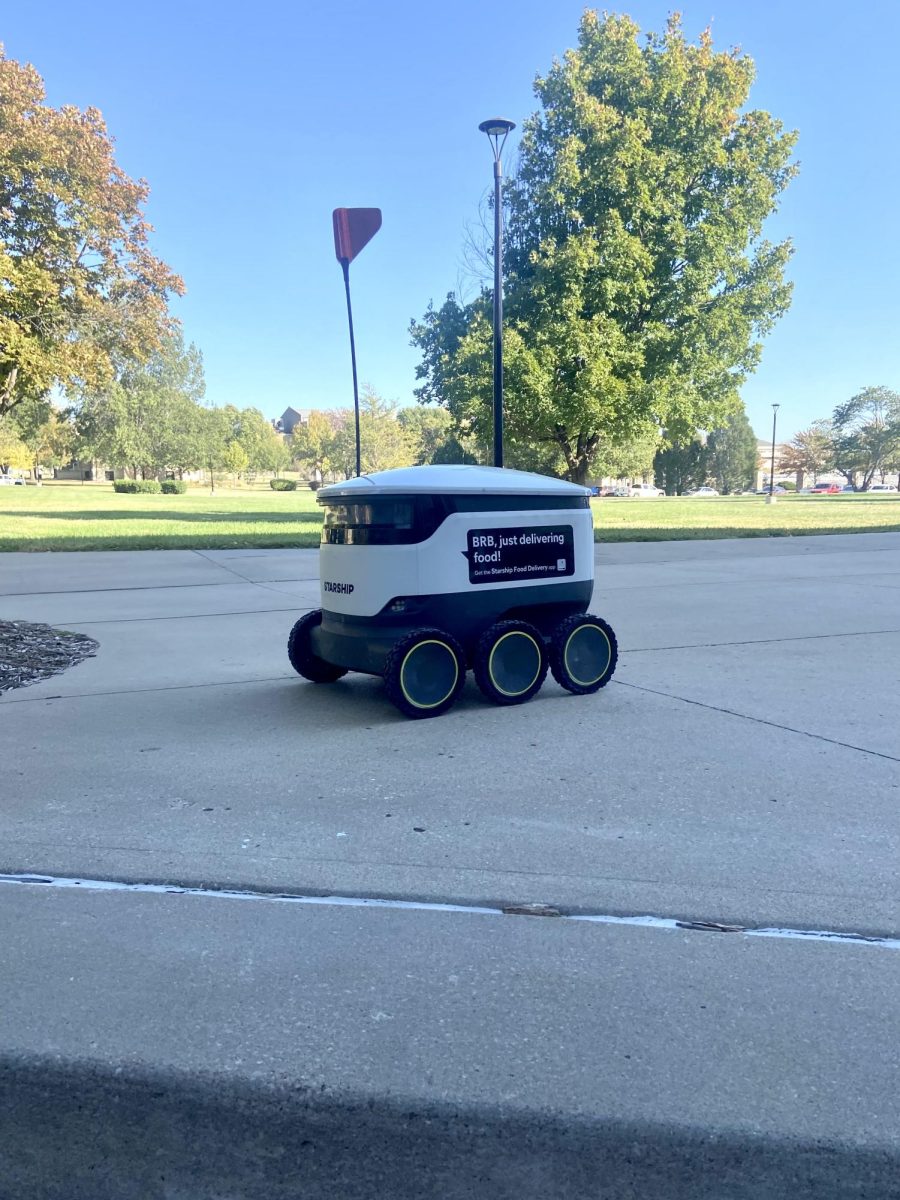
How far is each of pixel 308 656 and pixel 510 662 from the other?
146cm

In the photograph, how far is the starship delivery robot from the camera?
16.9ft

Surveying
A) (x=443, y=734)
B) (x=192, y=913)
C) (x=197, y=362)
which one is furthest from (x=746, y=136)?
(x=197, y=362)

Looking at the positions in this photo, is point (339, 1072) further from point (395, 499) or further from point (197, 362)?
point (197, 362)

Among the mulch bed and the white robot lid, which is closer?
the white robot lid

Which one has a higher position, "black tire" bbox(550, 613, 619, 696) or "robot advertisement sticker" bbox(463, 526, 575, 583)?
"robot advertisement sticker" bbox(463, 526, 575, 583)

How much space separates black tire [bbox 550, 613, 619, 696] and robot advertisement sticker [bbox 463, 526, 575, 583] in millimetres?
349

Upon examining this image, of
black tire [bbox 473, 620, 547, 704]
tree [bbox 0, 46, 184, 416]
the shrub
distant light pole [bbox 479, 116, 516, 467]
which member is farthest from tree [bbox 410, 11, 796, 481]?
the shrub

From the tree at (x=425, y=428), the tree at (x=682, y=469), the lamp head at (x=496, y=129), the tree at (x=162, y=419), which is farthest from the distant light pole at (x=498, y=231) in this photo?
the tree at (x=682, y=469)

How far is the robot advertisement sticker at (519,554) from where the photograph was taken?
537 centimetres

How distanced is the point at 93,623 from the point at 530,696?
526 centimetres

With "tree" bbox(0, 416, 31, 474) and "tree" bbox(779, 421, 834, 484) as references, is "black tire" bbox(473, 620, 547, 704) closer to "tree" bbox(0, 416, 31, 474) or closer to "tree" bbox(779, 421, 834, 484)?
"tree" bbox(0, 416, 31, 474)

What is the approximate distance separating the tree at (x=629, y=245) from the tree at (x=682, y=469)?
210ft

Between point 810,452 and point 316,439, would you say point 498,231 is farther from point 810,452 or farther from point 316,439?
point 810,452

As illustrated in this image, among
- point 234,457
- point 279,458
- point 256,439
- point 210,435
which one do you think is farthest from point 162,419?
point 279,458
